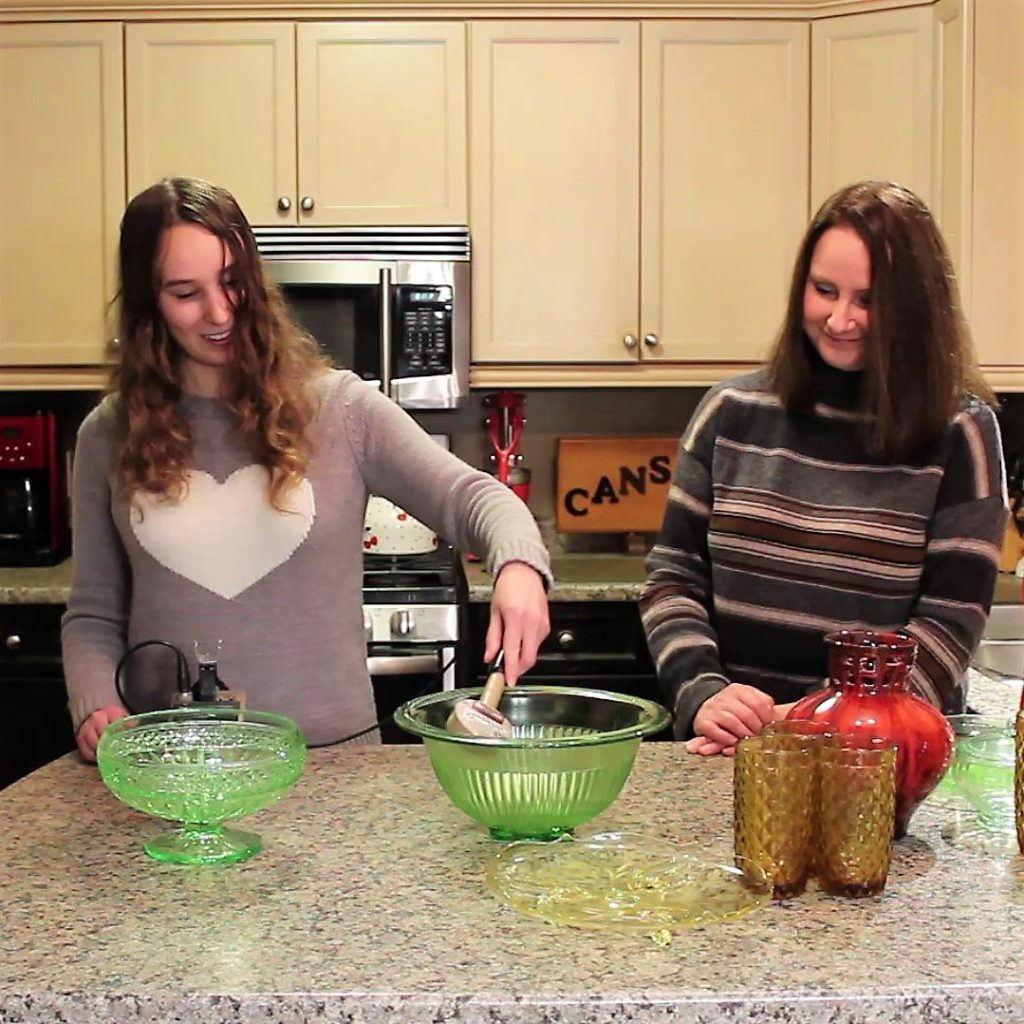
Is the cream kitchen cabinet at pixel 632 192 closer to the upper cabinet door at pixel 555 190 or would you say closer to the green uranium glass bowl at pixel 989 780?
the upper cabinet door at pixel 555 190

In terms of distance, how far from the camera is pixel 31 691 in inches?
116

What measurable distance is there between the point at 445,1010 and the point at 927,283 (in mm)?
1088

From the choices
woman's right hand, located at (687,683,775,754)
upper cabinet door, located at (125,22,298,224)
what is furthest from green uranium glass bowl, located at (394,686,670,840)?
upper cabinet door, located at (125,22,298,224)

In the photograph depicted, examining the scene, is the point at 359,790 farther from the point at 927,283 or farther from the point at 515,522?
the point at 927,283

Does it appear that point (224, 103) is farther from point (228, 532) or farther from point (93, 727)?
point (93, 727)

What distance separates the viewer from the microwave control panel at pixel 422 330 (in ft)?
10.4

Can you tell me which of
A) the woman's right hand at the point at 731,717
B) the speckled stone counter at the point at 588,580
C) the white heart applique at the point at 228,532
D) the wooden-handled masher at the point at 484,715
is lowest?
the speckled stone counter at the point at 588,580

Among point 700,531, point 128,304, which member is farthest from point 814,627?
point 128,304

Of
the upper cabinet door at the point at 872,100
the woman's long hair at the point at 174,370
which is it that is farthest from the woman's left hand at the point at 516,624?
the upper cabinet door at the point at 872,100

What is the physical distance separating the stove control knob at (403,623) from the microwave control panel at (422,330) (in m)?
0.55

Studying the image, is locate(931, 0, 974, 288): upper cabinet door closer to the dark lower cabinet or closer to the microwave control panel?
the microwave control panel

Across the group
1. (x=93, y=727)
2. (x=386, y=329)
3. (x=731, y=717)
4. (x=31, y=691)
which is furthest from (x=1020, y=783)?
(x=31, y=691)

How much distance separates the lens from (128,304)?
171 centimetres

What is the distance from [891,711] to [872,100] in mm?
2211
